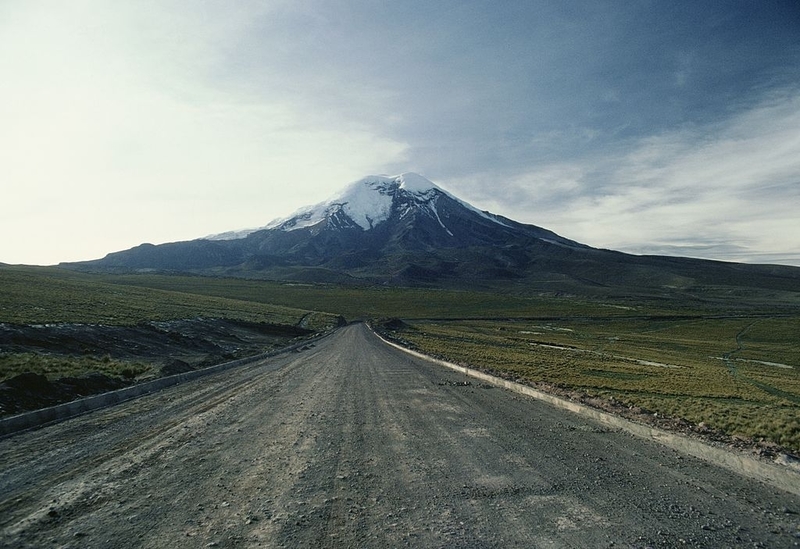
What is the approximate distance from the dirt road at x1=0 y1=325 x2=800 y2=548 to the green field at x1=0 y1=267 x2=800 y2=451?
5174 millimetres

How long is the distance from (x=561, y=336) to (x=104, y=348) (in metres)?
70.6

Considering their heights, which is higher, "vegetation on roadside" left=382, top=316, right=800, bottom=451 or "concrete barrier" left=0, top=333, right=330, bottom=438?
"concrete barrier" left=0, top=333, right=330, bottom=438

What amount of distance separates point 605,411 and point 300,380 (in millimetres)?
14255

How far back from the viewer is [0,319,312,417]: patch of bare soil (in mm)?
13891

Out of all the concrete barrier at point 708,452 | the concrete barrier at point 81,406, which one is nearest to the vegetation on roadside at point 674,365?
the concrete barrier at point 708,452

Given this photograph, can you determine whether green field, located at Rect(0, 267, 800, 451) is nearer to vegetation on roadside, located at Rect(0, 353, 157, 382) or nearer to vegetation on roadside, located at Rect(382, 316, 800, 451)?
vegetation on roadside, located at Rect(382, 316, 800, 451)

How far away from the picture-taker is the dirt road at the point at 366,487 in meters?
5.62

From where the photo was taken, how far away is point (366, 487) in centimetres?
720

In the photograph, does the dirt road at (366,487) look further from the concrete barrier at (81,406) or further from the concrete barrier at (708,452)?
the concrete barrier at (81,406)

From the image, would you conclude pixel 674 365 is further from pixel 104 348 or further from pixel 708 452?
pixel 104 348

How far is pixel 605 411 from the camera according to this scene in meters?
13.4

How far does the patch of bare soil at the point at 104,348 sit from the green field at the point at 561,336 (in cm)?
292

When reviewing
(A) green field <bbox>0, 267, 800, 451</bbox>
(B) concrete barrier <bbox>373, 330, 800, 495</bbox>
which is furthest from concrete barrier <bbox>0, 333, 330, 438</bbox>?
(B) concrete barrier <bbox>373, 330, 800, 495</bbox>

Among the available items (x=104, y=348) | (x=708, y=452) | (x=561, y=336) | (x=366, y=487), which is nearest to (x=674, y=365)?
(x=561, y=336)
